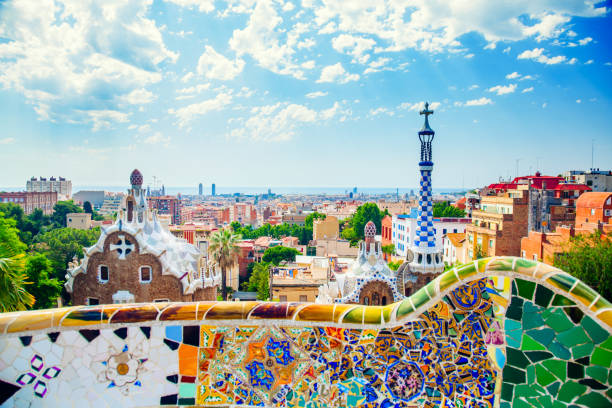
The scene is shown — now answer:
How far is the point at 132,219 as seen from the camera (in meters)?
14.1

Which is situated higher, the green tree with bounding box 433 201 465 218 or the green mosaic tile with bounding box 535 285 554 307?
the green mosaic tile with bounding box 535 285 554 307

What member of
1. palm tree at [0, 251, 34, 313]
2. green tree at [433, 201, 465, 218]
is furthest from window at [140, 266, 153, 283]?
green tree at [433, 201, 465, 218]

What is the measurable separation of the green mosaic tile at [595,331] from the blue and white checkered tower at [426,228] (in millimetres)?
A: 9851

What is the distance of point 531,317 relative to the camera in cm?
324

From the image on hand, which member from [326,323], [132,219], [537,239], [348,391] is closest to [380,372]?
[348,391]

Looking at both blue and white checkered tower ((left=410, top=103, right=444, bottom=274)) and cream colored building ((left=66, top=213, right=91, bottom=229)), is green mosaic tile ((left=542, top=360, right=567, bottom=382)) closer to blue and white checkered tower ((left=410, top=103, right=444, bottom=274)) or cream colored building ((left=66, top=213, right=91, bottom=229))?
blue and white checkered tower ((left=410, top=103, right=444, bottom=274))

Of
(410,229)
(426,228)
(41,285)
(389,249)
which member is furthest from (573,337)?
(389,249)

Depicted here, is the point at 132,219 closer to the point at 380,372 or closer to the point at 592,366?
the point at 380,372

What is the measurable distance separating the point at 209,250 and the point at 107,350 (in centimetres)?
2018

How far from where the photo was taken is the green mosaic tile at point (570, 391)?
122 inches

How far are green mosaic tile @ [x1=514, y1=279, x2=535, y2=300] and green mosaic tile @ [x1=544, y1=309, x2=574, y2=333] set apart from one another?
0.19 meters

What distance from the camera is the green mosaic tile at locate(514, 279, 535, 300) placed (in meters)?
3.23

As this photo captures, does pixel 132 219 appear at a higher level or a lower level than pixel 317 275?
higher

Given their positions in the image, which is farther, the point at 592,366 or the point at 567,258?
the point at 567,258
